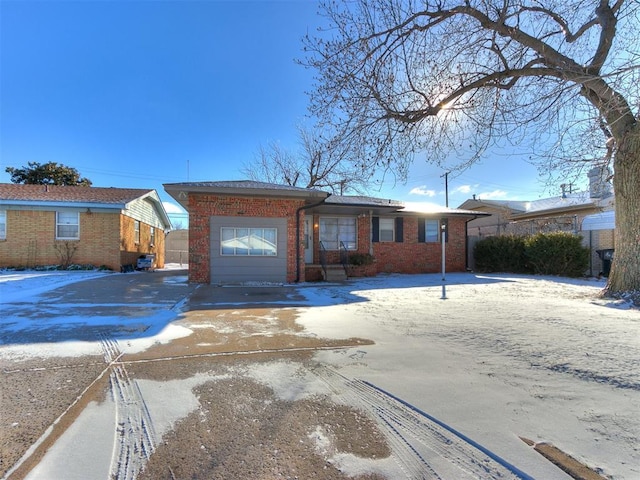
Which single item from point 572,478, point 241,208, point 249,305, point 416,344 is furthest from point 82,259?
point 572,478

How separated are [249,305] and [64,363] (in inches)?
158

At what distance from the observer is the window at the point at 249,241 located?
11.9 m

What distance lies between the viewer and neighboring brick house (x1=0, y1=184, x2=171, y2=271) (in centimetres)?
1509

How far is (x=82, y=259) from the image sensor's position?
15.6 m

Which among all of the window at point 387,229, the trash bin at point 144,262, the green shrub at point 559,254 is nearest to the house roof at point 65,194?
the trash bin at point 144,262

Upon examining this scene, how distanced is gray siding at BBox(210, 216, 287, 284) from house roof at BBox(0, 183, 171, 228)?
6770 mm

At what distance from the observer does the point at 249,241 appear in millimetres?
12062

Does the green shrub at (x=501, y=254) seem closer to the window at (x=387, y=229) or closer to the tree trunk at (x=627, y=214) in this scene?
the window at (x=387, y=229)

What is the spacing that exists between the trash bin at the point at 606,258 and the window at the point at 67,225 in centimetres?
2193

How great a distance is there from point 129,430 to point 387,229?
1493 centimetres

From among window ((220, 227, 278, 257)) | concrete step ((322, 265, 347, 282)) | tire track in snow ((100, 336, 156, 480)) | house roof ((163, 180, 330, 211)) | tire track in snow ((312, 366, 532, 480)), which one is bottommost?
tire track in snow ((312, 366, 532, 480))

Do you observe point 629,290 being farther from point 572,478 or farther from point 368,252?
point 368,252

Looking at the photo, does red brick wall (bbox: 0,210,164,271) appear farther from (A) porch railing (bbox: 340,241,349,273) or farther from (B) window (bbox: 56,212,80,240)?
(A) porch railing (bbox: 340,241,349,273)

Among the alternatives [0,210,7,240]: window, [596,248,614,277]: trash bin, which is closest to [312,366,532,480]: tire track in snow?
[596,248,614,277]: trash bin
